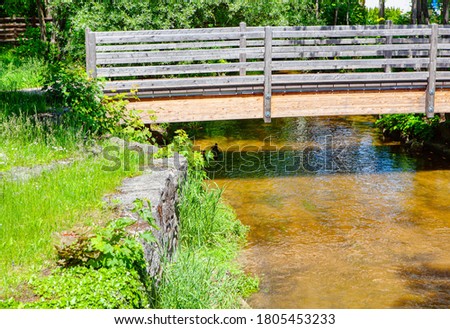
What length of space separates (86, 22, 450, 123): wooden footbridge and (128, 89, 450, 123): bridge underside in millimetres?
21

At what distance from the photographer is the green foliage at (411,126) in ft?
57.6

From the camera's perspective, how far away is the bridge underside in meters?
13.6

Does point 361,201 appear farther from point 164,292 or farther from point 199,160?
point 164,292

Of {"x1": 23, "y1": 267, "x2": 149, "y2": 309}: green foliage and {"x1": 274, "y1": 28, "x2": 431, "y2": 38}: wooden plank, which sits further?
{"x1": 274, "y1": 28, "x2": 431, "y2": 38}: wooden plank

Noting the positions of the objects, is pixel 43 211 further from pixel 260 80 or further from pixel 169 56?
pixel 260 80

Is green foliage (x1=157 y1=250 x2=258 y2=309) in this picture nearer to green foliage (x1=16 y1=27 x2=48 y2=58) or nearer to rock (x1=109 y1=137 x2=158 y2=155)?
rock (x1=109 y1=137 x2=158 y2=155)

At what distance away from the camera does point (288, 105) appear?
14.0m

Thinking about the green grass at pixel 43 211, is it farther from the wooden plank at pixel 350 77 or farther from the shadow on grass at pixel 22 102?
the wooden plank at pixel 350 77

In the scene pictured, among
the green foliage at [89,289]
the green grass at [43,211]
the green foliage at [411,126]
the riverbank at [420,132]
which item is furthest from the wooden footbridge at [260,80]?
the green foliage at [89,289]

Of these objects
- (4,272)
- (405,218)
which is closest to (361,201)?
(405,218)

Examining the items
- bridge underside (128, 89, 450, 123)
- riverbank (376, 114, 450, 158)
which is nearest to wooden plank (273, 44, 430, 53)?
bridge underside (128, 89, 450, 123)

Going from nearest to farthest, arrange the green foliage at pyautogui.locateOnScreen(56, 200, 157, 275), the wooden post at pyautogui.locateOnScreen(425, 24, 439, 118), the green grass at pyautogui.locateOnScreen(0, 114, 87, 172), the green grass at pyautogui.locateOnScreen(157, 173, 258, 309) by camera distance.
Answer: the green foliage at pyautogui.locateOnScreen(56, 200, 157, 275) → the green grass at pyautogui.locateOnScreen(157, 173, 258, 309) → the green grass at pyautogui.locateOnScreen(0, 114, 87, 172) → the wooden post at pyautogui.locateOnScreen(425, 24, 439, 118)

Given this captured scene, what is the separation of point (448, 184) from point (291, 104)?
12.8 ft

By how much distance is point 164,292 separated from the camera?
725cm
